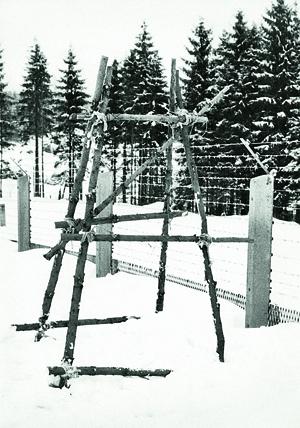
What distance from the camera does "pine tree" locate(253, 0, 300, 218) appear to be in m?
23.5

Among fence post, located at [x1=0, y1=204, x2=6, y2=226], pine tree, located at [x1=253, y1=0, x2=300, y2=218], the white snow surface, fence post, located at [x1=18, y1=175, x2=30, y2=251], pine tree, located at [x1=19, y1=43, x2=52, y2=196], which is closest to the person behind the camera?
the white snow surface

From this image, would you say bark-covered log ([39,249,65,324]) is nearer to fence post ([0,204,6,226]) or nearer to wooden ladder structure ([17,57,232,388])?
wooden ladder structure ([17,57,232,388])

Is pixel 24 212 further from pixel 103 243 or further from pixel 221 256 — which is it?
pixel 221 256

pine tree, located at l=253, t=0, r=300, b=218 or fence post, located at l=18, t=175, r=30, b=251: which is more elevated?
pine tree, located at l=253, t=0, r=300, b=218

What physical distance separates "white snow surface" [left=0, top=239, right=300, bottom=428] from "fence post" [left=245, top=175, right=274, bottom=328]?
0.25 m

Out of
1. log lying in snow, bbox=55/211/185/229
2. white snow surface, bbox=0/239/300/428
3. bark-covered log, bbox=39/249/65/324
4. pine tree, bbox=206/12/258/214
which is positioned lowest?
white snow surface, bbox=0/239/300/428

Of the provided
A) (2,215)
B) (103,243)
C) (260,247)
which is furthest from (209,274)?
(2,215)

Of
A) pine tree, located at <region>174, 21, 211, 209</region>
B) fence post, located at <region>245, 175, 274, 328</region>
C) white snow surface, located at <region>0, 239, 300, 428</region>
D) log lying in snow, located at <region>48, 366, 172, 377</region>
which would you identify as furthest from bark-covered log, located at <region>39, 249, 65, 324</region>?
pine tree, located at <region>174, 21, 211, 209</region>

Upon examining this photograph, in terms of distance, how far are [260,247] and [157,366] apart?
61.9 inches

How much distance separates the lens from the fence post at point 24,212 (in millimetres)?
8492

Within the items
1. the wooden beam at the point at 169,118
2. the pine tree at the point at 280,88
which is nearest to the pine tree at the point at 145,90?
the pine tree at the point at 280,88

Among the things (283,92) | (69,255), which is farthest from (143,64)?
(69,255)

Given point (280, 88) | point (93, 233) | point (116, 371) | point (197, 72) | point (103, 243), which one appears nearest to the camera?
point (116, 371)

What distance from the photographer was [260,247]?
4.41 meters
